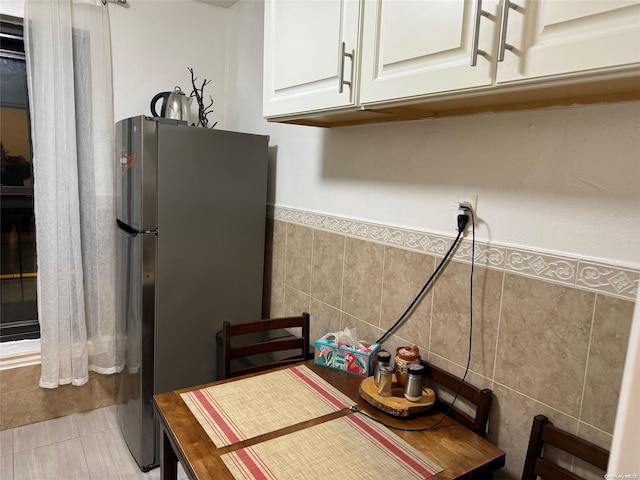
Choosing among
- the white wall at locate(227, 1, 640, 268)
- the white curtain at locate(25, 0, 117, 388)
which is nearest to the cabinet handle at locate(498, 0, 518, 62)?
the white wall at locate(227, 1, 640, 268)

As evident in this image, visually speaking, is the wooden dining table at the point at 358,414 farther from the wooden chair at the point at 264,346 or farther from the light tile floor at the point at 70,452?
the light tile floor at the point at 70,452

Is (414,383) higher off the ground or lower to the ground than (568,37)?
lower

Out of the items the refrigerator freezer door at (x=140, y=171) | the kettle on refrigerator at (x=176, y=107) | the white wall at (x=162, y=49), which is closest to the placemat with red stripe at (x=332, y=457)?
the refrigerator freezer door at (x=140, y=171)

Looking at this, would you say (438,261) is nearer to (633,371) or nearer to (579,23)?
(579,23)

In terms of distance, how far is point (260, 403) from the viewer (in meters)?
1.33

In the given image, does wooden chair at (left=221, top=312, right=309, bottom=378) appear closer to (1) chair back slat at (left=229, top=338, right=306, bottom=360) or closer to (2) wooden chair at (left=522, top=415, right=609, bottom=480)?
(1) chair back slat at (left=229, top=338, right=306, bottom=360)

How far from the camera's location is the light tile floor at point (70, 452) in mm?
2045

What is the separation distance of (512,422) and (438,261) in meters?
0.53

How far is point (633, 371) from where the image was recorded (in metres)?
0.45

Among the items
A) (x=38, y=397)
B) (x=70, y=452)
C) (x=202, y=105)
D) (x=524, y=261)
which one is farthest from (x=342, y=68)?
(x=38, y=397)

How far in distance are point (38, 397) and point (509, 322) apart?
2.52 meters

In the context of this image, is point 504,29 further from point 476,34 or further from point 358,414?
point 358,414

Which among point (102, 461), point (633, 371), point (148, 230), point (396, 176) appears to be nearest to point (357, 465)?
point (633, 371)

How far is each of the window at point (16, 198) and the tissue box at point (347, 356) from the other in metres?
1.88
